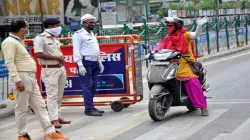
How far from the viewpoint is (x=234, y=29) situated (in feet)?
85.3

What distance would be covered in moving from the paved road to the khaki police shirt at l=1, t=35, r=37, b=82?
54.4 inches

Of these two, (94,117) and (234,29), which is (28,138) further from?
(234,29)

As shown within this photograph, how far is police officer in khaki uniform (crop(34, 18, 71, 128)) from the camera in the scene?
9.00m

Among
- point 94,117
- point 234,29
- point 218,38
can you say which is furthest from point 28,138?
point 234,29

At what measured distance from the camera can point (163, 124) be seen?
29.8 feet

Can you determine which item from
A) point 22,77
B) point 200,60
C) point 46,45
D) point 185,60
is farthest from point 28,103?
point 200,60

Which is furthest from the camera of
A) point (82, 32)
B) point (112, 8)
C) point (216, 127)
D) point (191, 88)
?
point (112, 8)

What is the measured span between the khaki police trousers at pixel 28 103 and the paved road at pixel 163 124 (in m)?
0.65

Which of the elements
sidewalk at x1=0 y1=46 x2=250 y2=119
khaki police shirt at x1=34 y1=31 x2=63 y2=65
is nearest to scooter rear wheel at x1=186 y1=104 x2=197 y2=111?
khaki police shirt at x1=34 y1=31 x2=63 y2=65

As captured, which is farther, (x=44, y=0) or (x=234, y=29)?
(x=234, y=29)

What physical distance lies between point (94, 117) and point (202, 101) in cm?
207

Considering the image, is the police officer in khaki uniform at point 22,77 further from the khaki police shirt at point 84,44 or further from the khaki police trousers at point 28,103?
the khaki police shirt at point 84,44

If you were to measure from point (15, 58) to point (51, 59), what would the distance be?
1.22m

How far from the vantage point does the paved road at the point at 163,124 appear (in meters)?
8.23
